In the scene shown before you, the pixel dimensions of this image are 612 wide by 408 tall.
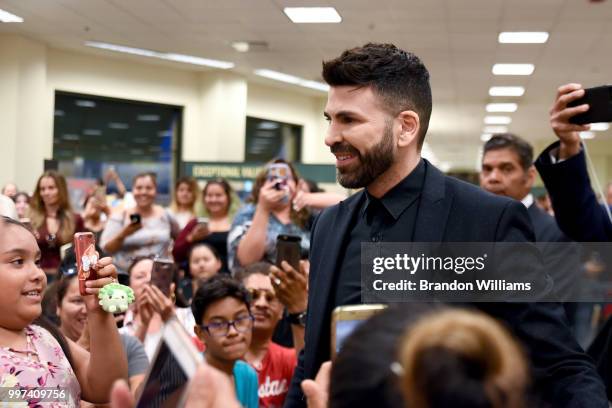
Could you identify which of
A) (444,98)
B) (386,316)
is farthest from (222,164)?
(386,316)

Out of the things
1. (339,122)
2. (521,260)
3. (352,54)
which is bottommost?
(521,260)

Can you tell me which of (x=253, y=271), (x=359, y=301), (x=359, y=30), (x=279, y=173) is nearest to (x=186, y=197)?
(x=359, y=30)

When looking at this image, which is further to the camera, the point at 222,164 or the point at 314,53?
the point at 314,53

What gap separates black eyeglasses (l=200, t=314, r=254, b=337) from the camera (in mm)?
3117

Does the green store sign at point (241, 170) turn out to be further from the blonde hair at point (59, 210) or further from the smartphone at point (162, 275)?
the smartphone at point (162, 275)

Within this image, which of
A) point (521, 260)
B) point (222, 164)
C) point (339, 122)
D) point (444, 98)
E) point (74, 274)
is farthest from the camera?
point (444, 98)

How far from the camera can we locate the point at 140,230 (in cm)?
617

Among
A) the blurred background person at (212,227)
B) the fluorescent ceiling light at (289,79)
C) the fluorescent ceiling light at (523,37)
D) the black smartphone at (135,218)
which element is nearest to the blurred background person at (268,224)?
the blurred background person at (212,227)

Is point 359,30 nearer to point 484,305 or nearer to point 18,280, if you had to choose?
point 18,280

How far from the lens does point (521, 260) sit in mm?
1769

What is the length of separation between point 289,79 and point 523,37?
208 inches

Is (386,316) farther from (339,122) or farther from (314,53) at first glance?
(314,53)

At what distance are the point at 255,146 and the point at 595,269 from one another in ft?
42.9

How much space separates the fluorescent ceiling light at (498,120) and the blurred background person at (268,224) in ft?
47.0
